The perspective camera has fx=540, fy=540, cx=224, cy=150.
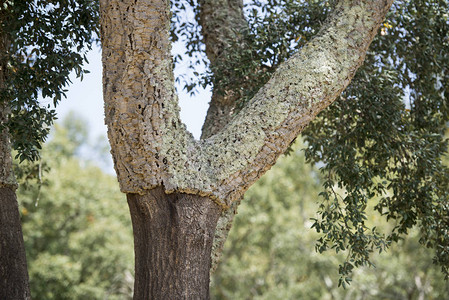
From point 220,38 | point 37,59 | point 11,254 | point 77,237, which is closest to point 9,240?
point 11,254

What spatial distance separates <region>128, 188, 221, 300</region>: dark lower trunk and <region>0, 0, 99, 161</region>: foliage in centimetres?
136

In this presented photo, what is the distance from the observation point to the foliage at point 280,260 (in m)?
18.0

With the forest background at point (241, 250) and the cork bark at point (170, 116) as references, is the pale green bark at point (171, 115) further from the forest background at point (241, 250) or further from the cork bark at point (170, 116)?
the forest background at point (241, 250)

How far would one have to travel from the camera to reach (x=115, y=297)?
1681 centimetres

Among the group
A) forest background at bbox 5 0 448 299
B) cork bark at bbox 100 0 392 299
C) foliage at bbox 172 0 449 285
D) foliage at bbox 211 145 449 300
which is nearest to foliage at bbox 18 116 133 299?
forest background at bbox 5 0 448 299

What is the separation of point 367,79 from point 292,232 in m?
13.9

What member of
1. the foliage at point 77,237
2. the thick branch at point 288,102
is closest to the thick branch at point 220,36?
the thick branch at point 288,102

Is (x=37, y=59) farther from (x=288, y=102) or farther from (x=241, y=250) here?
(x=241, y=250)

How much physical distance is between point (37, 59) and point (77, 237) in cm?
1316

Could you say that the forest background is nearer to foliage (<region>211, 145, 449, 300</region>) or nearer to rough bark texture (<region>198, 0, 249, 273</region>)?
foliage (<region>211, 145, 449, 300</region>)

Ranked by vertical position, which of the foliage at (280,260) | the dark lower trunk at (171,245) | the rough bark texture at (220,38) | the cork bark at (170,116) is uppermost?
the foliage at (280,260)

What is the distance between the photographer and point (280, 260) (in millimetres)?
19953

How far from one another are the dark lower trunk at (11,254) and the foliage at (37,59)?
465 mm

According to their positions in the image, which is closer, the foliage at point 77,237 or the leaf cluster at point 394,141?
the leaf cluster at point 394,141
